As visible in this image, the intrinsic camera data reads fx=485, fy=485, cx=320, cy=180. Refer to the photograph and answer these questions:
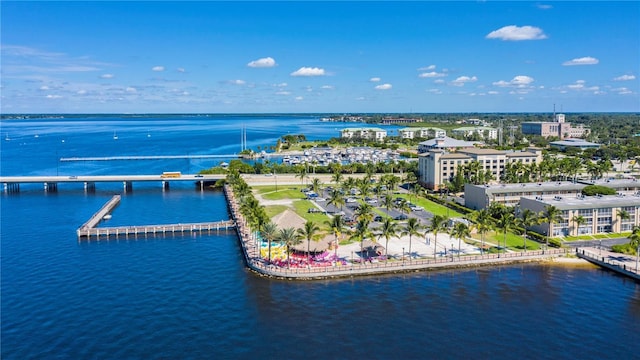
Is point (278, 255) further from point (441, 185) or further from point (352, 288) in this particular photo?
point (441, 185)

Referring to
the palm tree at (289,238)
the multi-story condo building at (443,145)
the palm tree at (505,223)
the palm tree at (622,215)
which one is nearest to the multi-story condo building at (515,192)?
the palm tree at (622,215)

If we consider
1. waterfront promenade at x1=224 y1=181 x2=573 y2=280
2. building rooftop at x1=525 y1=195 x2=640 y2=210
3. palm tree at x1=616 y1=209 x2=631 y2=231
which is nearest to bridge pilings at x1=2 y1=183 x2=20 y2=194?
waterfront promenade at x1=224 y1=181 x2=573 y2=280

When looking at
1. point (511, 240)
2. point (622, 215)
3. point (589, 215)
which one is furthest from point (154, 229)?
point (622, 215)

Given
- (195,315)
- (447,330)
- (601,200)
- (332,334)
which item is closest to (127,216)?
(195,315)

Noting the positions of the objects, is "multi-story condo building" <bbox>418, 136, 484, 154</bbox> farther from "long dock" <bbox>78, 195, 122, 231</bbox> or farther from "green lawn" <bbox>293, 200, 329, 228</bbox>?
"long dock" <bbox>78, 195, 122, 231</bbox>

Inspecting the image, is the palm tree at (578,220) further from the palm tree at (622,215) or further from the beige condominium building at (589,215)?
the palm tree at (622,215)
